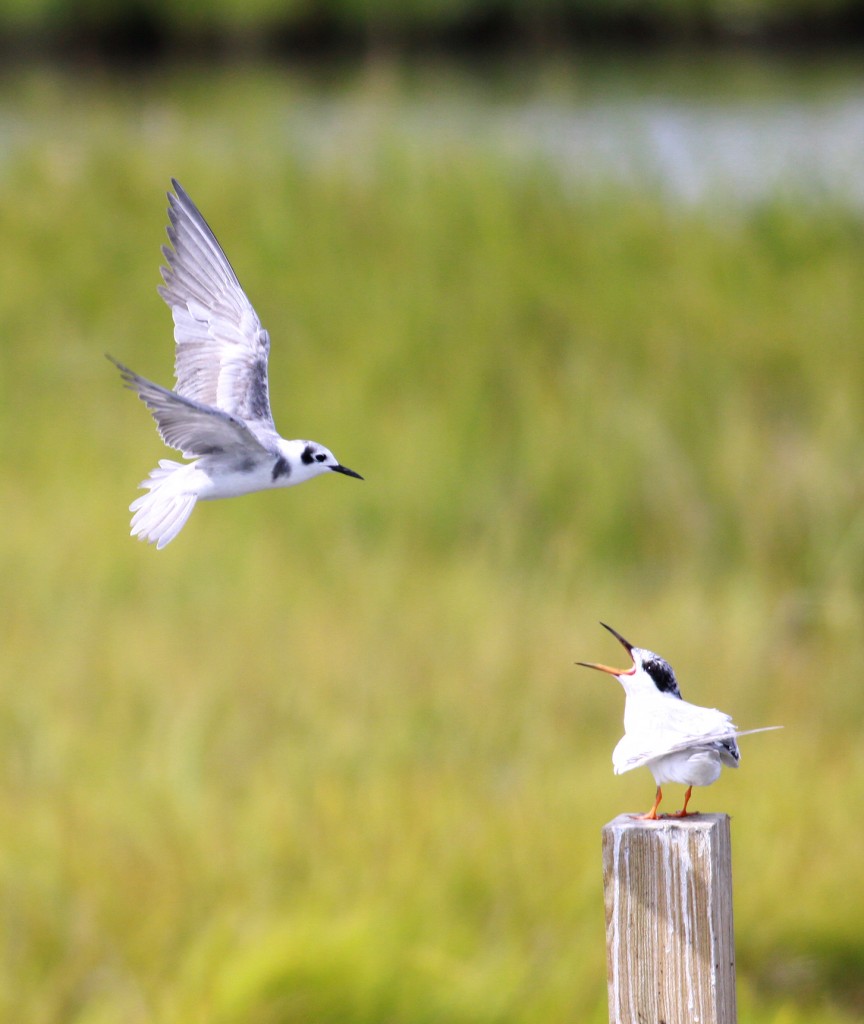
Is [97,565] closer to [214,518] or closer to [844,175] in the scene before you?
[214,518]

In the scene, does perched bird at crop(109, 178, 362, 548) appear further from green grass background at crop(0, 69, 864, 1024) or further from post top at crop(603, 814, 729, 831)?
A: green grass background at crop(0, 69, 864, 1024)

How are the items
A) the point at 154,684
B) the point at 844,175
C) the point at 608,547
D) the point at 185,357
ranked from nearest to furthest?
the point at 185,357
the point at 154,684
the point at 608,547
the point at 844,175

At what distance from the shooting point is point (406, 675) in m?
8.80

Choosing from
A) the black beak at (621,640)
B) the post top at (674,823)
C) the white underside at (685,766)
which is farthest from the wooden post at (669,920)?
the black beak at (621,640)

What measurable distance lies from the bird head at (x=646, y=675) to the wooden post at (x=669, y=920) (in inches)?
18.1

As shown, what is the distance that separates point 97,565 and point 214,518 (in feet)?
3.86

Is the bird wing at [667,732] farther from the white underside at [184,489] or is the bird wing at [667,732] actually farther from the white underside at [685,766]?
the white underside at [184,489]

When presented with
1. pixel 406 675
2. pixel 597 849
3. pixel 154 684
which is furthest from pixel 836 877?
pixel 154 684

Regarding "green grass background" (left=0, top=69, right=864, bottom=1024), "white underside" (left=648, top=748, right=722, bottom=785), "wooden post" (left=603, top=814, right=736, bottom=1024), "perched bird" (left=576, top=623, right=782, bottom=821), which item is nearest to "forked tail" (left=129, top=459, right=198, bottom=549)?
"perched bird" (left=576, top=623, right=782, bottom=821)

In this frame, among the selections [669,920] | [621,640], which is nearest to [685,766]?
[621,640]

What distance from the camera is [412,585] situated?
33.5 feet

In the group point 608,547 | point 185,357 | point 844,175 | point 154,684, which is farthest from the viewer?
point 844,175

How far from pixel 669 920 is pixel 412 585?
327 inches

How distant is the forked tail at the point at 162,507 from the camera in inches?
40.6
